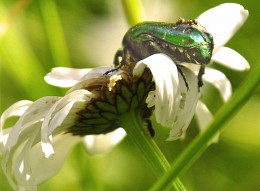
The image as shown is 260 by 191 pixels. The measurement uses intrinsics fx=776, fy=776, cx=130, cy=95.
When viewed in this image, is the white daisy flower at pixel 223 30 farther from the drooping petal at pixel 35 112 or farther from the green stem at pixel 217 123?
the green stem at pixel 217 123

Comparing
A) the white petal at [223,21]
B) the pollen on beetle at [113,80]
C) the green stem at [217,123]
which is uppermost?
the green stem at [217,123]

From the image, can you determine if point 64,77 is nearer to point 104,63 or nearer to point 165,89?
point 165,89

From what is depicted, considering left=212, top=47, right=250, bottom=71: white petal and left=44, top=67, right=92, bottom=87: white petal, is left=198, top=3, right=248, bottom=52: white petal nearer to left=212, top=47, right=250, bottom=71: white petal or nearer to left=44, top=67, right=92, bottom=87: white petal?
left=212, top=47, right=250, bottom=71: white petal

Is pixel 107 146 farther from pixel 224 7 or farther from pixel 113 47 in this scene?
pixel 113 47

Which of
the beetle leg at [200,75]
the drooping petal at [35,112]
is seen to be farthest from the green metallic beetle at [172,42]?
the drooping petal at [35,112]

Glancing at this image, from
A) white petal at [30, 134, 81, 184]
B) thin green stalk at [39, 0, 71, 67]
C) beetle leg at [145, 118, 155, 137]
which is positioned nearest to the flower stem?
beetle leg at [145, 118, 155, 137]
